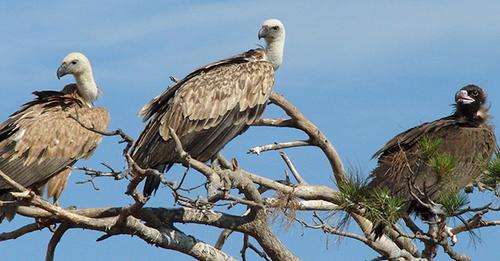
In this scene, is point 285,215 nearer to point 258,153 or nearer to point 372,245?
point 372,245

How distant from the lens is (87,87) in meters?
11.7

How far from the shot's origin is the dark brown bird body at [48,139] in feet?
35.4

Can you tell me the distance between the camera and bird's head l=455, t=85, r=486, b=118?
34.2ft

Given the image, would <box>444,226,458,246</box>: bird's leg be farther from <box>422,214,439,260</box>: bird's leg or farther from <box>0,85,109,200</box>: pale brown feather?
<box>0,85,109,200</box>: pale brown feather

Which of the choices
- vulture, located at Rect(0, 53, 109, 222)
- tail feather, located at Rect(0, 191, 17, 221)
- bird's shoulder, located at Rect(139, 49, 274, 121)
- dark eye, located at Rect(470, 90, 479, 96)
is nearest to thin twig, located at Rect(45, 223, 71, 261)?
tail feather, located at Rect(0, 191, 17, 221)

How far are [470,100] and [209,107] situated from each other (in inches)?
94.9

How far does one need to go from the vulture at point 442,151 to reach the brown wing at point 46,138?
3.02m

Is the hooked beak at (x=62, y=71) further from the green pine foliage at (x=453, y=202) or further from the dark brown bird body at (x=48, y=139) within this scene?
the green pine foliage at (x=453, y=202)

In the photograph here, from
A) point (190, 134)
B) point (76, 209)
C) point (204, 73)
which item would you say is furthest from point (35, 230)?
point (204, 73)

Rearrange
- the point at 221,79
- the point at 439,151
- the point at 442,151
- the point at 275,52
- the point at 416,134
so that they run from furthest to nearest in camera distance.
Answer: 1. the point at 275,52
2. the point at 221,79
3. the point at 416,134
4. the point at 442,151
5. the point at 439,151

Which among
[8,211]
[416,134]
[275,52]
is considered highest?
[275,52]

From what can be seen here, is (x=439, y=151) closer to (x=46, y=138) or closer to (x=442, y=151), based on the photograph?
(x=442, y=151)

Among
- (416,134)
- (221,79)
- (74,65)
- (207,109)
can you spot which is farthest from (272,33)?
(74,65)

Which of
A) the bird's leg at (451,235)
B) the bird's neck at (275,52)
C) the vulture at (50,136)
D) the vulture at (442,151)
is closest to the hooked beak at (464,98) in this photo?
the vulture at (442,151)
